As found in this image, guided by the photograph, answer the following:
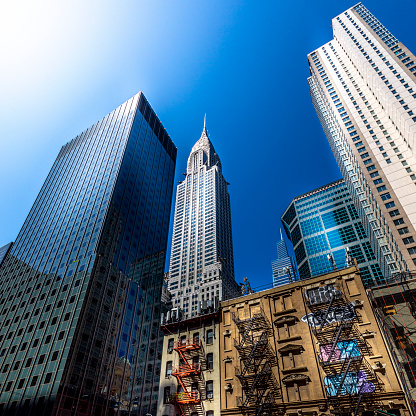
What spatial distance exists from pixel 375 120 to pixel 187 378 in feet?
366

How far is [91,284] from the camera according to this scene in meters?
74.4

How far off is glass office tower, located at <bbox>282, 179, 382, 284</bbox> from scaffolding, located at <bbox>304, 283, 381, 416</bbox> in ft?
384

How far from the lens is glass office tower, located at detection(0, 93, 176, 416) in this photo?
63844 millimetres

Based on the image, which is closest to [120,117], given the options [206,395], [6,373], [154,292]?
[154,292]

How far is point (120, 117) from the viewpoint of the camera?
127 metres

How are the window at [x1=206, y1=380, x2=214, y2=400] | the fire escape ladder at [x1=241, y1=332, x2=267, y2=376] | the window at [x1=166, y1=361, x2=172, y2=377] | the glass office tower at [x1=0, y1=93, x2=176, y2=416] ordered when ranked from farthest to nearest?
the glass office tower at [x1=0, y1=93, x2=176, y2=416], the window at [x1=166, y1=361, x2=172, y2=377], the window at [x1=206, y1=380, x2=214, y2=400], the fire escape ladder at [x1=241, y1=332, x2=267, y2=376]

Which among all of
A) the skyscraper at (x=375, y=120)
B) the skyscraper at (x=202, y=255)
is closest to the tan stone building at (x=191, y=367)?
the skyscraper at (x=375, y=120)

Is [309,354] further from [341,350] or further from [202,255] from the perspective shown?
[202,255]

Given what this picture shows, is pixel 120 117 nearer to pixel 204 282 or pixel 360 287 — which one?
pixel 204 282

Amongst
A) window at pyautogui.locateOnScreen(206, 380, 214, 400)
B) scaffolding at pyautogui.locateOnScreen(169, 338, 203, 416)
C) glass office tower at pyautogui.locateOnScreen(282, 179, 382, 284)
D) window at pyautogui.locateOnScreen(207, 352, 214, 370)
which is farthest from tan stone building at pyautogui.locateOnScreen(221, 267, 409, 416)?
glass office tower at pyautogui.locateOnScreen(282, 179, 382, 284)

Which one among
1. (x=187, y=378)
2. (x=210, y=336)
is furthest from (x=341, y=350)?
(x=187, y=378)

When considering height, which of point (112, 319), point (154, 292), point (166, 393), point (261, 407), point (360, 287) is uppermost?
point (154, 292)

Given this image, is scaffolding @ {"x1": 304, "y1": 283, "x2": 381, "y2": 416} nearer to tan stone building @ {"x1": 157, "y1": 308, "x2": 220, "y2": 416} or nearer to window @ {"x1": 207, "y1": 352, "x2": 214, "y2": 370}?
tan stone building @ {"x1": 157, "y1": 308, "x2": 220, "y2": 416}

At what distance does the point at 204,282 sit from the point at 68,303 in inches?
3460
